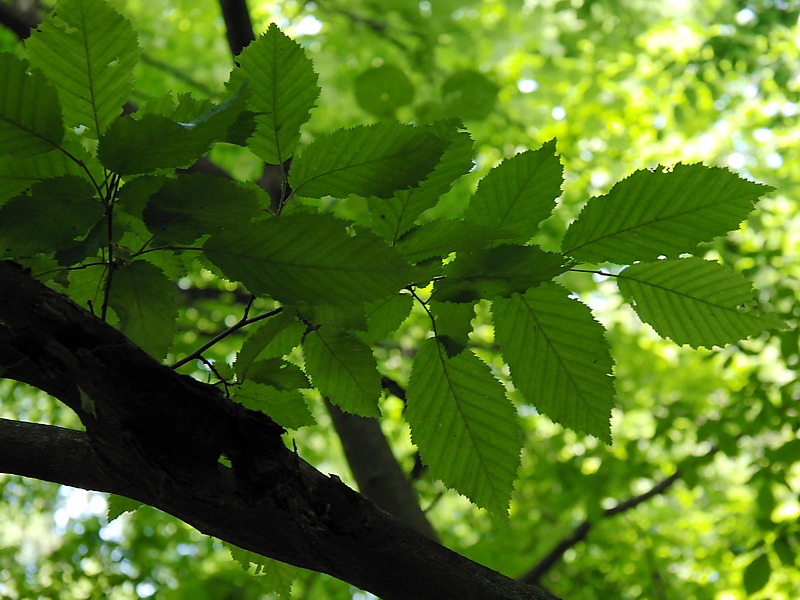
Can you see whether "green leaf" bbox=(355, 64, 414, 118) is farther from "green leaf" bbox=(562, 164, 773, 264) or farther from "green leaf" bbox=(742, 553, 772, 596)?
"green leaf" bbox=(742, 553, 772, 596)

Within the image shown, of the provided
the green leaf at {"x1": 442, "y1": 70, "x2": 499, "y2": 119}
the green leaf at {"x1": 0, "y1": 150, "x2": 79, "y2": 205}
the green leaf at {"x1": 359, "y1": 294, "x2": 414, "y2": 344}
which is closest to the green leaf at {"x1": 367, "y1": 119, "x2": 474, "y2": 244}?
the green leaf at {"x1": 359, "y1": 294, "x2": 414, "y2": 344}

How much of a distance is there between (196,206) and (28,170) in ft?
0.66

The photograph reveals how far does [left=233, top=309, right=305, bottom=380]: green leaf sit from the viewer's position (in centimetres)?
81

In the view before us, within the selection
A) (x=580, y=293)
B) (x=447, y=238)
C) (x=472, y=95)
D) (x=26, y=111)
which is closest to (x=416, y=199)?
(x=447, y=238)

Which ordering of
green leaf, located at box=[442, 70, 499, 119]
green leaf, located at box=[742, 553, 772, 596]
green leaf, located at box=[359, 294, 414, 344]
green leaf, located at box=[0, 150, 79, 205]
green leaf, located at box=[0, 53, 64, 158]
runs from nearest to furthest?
green leaf, located at box=[0, 53, 64, 158] → green leaf, located at box=[0, 150, 79, 205] → green leaf, located at box=[359, 294, 414, 344] → green leaf, located at box=[742, 553, 772, 596] → green leaf, located at box=[442, 70, 499, 119]

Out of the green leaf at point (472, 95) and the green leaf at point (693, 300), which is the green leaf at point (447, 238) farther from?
the green leaf at point (472, 95)

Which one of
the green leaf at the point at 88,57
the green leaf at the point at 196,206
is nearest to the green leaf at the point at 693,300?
the green leaf at the point at 196,206

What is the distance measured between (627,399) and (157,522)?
346 centimetres

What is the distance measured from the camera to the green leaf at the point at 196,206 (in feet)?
2.33

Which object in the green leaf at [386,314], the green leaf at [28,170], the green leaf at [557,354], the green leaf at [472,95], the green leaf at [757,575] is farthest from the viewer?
the green leaf at [472,95]

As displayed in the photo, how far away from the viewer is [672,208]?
2.76 feet

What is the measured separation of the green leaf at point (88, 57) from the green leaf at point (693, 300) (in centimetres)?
65

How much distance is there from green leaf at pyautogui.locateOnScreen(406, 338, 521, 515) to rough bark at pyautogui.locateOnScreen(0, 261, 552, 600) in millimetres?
90

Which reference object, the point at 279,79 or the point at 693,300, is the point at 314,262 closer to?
the point at 279,79
